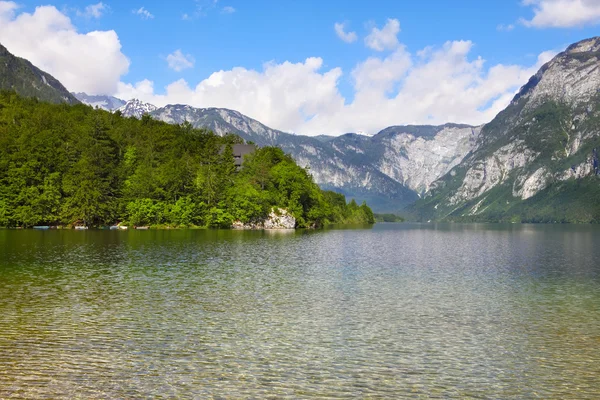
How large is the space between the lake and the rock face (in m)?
111

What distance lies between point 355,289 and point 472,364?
1959 centimetres

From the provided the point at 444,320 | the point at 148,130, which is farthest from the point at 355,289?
the point at 148,130

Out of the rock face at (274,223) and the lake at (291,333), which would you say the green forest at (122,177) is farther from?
the lake at (291,333)

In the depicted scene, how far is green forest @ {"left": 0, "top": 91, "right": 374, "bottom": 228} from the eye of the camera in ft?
461

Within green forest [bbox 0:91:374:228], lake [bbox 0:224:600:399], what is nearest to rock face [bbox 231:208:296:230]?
green forest [bbox 0:91:374:228]

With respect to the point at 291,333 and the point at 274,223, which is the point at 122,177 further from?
the point at 291,333

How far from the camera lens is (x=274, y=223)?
17038cm

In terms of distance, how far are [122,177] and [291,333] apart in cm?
14487

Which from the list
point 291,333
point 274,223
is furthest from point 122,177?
point 291,333

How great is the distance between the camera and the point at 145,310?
1238 inches

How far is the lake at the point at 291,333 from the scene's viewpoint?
18.7 meters

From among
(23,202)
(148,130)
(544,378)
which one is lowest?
(544,378)

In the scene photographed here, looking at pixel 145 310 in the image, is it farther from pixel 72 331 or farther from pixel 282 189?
pixel 282 189

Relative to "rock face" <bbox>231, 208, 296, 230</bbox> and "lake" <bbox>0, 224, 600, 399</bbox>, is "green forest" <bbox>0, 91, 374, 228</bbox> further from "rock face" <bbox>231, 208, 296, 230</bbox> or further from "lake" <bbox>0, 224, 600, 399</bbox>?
"lake" <bbox>0, 224, 600, 399</bbox>
